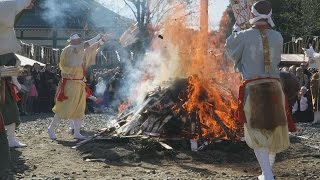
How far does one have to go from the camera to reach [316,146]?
9078 mm

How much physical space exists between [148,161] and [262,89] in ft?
8.11

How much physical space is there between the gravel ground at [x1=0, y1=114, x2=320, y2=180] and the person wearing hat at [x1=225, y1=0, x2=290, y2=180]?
636 mm

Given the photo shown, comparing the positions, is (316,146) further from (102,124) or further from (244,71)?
(102,124)

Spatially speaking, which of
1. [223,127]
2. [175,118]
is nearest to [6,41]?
[175,118]

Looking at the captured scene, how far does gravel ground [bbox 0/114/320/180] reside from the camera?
6688 millimetres

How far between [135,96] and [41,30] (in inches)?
751

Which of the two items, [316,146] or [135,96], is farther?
[135,96]

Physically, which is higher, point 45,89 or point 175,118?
point 45,89

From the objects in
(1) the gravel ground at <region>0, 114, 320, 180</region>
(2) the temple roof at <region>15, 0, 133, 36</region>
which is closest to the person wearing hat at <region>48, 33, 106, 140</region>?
(1) the gravel ground at <region>0, 114, 320, 180</region>

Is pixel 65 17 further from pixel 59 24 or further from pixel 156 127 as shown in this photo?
pixel 156 127

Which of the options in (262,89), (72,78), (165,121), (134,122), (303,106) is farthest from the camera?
(303,106)

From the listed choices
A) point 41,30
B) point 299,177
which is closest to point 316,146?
point 299,177

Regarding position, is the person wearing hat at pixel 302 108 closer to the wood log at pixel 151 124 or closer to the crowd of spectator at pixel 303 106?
the crowd of spectator at pixel 303 106

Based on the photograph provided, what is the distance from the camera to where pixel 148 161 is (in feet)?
25.3
